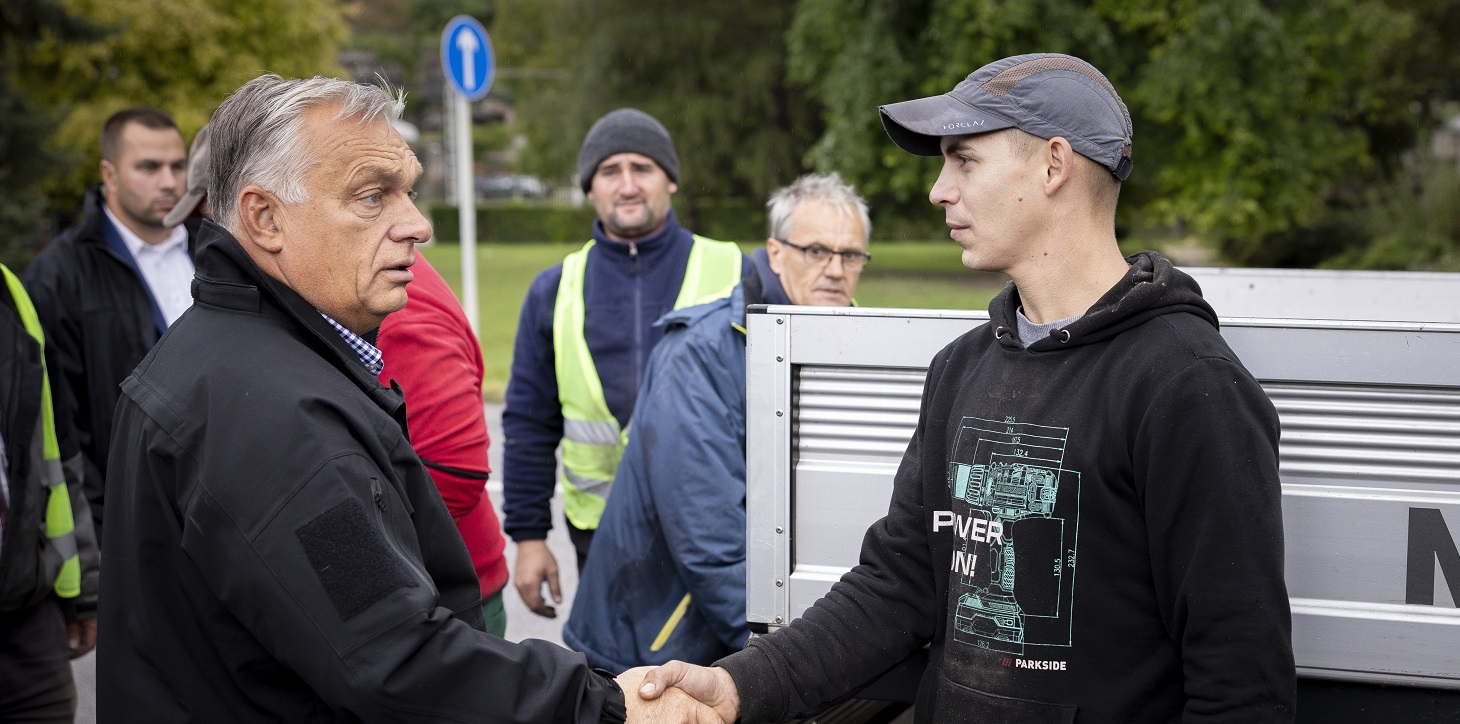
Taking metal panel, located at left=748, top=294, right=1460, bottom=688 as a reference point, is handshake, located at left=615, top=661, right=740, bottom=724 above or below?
below

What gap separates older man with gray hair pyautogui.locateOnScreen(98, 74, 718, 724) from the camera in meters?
1.83

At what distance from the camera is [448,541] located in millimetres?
2129

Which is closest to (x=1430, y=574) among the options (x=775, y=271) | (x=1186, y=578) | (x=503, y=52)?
(x=1186, y=578)

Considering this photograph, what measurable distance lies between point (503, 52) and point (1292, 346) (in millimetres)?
60921

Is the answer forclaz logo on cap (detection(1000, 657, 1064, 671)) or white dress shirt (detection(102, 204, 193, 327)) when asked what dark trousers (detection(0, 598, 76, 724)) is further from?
forclaz logo on cap (detection(1000, 657, 1064, 671))

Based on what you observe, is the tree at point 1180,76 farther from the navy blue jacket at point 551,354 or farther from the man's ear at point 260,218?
the man's ear at point 260,218

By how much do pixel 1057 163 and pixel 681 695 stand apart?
1236mm

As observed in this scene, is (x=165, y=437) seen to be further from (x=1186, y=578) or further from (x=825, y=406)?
(x=1186, y=578)

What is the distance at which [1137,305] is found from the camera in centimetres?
207

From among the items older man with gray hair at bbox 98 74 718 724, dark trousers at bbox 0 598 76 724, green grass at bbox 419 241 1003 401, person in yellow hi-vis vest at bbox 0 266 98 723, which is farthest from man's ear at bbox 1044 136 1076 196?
green grass at bbox 419 241 1003 401

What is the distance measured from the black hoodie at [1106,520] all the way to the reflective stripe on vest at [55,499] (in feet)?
8.66

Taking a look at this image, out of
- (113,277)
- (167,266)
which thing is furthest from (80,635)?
(167,266)

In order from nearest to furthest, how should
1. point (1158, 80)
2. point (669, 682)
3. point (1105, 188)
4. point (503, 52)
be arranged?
1. point (1105, 188)
2. point (669, 682)
3. point (1158, 80)
4. point (503, 52)

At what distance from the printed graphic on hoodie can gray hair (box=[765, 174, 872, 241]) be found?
1.84m
